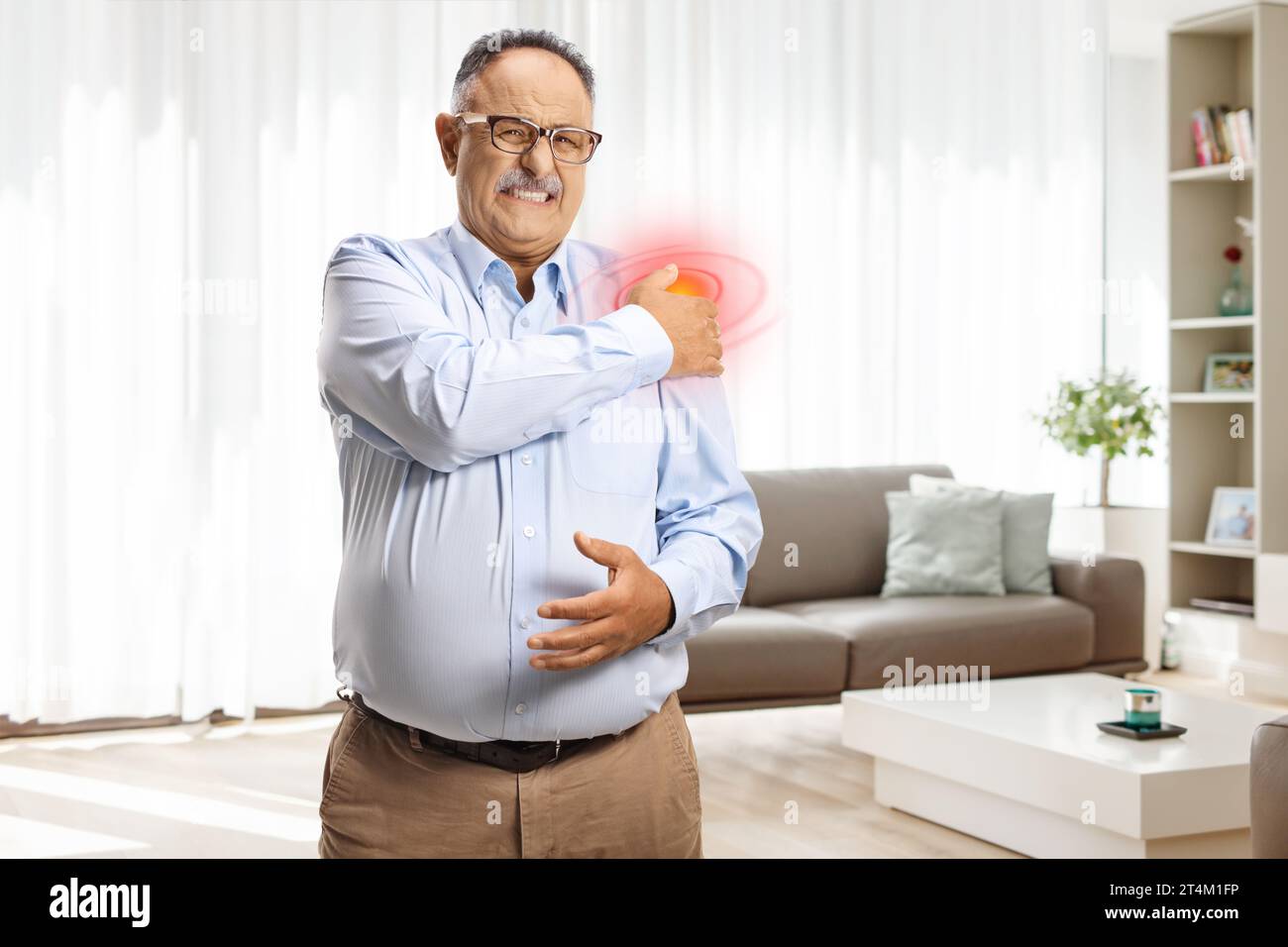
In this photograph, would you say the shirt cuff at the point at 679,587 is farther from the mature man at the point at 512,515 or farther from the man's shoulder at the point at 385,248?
the man's shoulder at the point at 385,248

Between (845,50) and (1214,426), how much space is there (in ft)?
7.29

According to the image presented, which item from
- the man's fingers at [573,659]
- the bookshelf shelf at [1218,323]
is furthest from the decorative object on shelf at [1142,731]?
the bookshelf shelf at [1218,323]

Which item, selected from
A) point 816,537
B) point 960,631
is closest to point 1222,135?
point 816,537

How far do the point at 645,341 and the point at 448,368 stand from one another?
0.17 meters

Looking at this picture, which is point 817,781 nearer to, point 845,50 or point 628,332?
point 628,332

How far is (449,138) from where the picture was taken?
1.26 meters

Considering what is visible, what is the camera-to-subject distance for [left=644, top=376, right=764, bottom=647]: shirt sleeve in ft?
4.00

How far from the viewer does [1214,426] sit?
5590 mm

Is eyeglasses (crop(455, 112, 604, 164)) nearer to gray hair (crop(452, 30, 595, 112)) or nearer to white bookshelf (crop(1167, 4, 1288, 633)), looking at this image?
gray hair (crop(452, 30, 595, 112))

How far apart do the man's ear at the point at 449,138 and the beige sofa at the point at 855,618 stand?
257 cm

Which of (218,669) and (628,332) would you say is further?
(218,669)

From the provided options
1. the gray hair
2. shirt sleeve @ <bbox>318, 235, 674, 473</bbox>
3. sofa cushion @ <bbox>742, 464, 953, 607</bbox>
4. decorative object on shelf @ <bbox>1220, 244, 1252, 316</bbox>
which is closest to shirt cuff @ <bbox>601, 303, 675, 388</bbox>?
shirt sleeve @ <bbox>318, 235, 674, 473</bbox>

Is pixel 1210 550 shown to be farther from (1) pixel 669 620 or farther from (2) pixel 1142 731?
(1) pixel 669 620

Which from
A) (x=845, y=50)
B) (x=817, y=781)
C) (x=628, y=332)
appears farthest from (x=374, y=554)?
(x=845, y=50)
